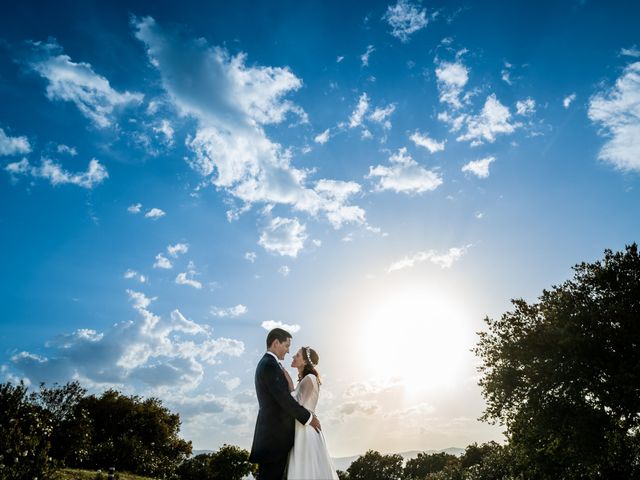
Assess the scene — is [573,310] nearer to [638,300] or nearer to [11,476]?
[638,300]

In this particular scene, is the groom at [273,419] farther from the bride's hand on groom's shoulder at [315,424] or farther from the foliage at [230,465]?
the foliage at [230,465]

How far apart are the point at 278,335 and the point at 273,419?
4.14 feet

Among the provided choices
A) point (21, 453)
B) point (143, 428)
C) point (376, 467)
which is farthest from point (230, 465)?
point (376, 467)

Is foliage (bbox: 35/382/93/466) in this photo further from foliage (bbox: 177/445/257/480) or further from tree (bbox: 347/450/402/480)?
tree (bbox: 347/450/402/480)

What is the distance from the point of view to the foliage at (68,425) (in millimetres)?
30797

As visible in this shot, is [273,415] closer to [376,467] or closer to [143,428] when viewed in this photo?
[143,428]

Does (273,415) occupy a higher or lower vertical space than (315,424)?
higher

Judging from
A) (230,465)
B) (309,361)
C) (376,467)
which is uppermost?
(309,361)

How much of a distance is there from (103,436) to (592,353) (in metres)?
53.0

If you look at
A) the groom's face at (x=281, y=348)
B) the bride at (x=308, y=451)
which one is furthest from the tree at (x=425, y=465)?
the groom's face at (x=281, y=348)

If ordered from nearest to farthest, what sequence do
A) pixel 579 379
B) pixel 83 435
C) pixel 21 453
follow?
pixel 21 453 < pixel 579 379 < pixel 83 435

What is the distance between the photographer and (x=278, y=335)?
663cm

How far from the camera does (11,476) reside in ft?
50.5

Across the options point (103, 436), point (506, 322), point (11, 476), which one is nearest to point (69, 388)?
point (103, 436)
